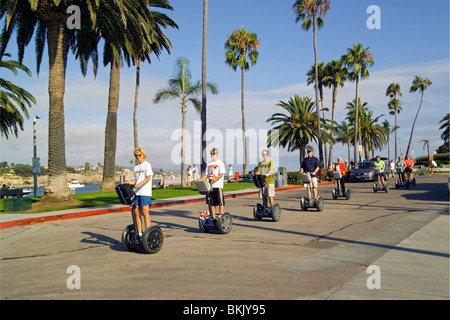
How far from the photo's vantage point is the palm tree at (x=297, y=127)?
45.2 meters

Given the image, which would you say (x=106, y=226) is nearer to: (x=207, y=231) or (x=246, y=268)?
(x=207, y=231)

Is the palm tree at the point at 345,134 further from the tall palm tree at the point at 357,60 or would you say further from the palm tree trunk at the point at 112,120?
the palm tree trunk at the point at 112,120

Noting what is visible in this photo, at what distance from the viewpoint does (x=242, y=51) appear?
46812 mm

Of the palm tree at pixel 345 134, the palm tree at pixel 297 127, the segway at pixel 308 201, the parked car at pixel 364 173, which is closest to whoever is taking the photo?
the segway at pixel 308 201

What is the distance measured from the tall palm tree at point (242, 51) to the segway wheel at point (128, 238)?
3875 centimetres

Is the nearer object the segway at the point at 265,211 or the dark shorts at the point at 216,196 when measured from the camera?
the dark shorts at the point at 216,196

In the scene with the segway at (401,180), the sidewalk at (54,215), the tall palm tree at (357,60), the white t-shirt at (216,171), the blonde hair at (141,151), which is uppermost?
the tall palm tree at (357,60)

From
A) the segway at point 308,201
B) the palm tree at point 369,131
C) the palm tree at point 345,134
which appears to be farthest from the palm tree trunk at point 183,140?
the palm tree at point 345,134

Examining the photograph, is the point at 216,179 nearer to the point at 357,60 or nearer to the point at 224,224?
the point at 224,224

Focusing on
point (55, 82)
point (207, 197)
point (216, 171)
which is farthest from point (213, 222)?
point (55, 82)

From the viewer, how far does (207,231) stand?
9664 mm

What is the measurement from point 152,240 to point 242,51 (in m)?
42.3

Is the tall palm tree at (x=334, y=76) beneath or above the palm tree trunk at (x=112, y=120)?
above

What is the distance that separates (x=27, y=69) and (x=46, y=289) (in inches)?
1036
